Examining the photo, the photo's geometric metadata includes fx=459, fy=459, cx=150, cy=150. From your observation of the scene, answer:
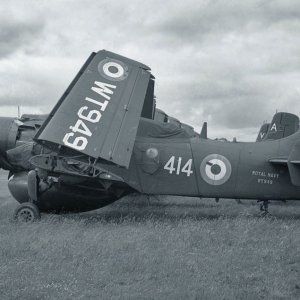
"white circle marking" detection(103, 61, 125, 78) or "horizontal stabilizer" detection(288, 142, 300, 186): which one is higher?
"white circle marking" detection(103, 61, 125, 78)

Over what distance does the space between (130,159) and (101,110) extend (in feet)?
3.56

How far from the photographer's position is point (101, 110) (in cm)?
841

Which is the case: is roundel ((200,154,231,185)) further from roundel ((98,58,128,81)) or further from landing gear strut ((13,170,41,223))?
landing gear strut ((13,170,41,223))

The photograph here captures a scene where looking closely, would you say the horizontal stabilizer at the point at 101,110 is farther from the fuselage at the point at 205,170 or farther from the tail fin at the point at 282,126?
the tail fin at the point at 282,126

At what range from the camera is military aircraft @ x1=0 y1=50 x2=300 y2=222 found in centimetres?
845

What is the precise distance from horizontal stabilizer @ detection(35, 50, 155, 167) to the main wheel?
136 centimetres

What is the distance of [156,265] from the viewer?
5535 mm

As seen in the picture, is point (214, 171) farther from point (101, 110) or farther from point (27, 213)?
point (27, 213)

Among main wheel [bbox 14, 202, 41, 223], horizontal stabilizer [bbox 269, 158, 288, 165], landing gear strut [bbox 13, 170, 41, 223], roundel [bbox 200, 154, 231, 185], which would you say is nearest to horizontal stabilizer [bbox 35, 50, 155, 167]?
landing gear strut [bbox 13, 170, 41, 223]

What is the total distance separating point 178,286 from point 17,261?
2.08 metres

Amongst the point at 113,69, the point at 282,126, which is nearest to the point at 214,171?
the point at 113,69

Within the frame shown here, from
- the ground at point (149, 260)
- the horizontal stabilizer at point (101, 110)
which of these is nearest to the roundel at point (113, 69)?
the horizontal stabilizer at point (101, 110)

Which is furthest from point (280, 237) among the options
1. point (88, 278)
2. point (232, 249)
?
point (88, 278)

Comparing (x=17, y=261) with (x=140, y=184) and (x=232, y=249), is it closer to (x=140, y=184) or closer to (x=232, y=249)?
(x=232, y=249)
